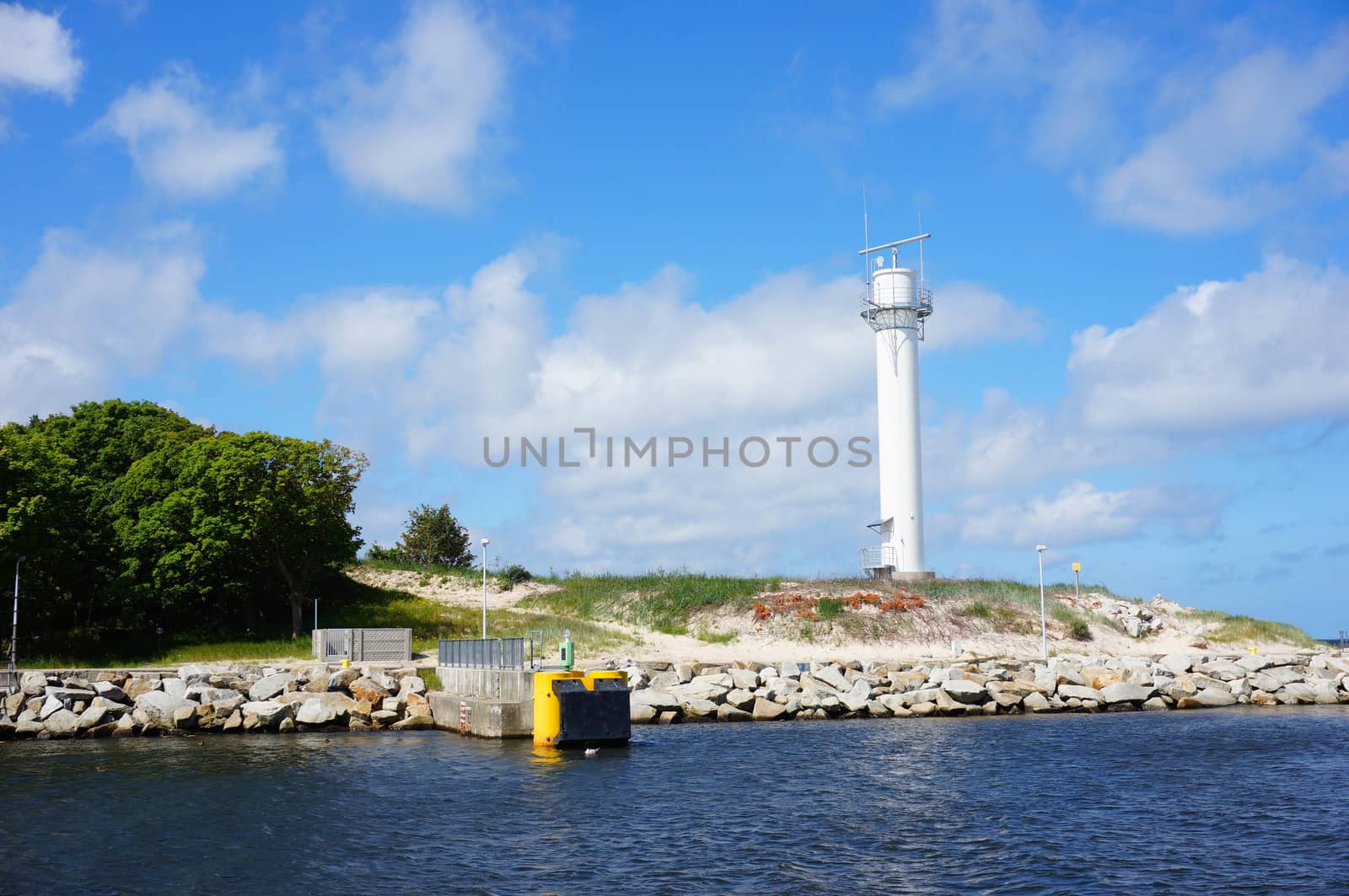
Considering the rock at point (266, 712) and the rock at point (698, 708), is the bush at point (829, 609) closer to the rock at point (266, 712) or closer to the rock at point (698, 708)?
the rock at point (698, 708)

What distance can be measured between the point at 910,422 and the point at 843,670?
17018 millimetres

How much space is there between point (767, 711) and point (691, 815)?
650 inches

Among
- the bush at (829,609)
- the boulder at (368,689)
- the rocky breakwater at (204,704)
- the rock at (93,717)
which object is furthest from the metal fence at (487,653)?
the bush at (829,609)

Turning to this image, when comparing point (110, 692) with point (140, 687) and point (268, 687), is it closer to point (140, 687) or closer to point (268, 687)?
point (140, 687)

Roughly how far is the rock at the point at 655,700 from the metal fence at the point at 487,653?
12.5 feet

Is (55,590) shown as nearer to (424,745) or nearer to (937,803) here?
(424,745)

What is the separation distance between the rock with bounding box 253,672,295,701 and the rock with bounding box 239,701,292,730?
0.77m

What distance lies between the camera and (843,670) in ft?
140

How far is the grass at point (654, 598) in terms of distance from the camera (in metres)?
55.1

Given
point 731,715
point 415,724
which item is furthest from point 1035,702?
point 415,724

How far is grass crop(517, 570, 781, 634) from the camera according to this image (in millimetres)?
55125

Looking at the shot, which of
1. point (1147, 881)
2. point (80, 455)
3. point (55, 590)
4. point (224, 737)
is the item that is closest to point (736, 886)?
point (1147, 881)

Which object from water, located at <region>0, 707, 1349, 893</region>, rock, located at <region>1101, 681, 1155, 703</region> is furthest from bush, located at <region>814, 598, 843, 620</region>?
water, located at <region>0, 707, 1349, 893</region>

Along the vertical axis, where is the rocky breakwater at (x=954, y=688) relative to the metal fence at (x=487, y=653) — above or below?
below
